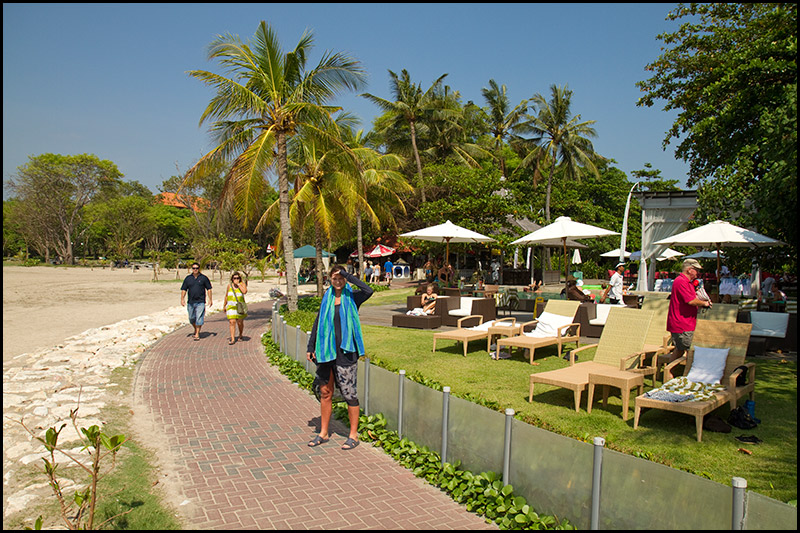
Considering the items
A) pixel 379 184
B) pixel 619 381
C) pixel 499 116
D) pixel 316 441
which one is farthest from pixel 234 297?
pixel 499 116

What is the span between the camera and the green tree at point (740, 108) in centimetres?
731

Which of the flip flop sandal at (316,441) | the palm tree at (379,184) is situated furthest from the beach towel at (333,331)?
the palm tree at (379,184)

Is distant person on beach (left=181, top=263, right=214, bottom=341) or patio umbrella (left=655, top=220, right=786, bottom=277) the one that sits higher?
patio umbrella (left=655, top=220, right=786, bottom=277)

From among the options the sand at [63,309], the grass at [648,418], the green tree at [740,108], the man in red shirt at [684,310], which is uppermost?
the green tree at [740,108]

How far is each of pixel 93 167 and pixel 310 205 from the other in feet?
196

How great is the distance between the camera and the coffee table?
5738 mm

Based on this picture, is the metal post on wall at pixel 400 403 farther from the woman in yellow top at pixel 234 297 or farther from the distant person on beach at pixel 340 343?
the woman in yellow top at pixel 234 297

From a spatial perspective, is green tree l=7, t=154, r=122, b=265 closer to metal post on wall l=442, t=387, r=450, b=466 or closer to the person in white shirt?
the person in white shirt

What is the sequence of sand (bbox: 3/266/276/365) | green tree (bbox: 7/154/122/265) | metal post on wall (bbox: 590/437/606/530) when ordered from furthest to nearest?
1. green tree (bbox: 7/154/122/265)
2. sand (bbox: 3/266/276/365)
3. metal post on wall (bbox: 590/437/606/530)

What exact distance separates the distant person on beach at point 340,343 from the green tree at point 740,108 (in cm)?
549

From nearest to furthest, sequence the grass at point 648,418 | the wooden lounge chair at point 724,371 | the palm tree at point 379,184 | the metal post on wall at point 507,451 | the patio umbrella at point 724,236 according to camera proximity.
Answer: the metal post on wall at point 507,451 → the grass at point 648,418 → the wooden lounge chair at point 724,371 → the patio umbrella at point 724,236 → the palm tree at point 379,184

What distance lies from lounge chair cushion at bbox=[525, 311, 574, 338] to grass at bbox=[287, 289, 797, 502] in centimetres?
44

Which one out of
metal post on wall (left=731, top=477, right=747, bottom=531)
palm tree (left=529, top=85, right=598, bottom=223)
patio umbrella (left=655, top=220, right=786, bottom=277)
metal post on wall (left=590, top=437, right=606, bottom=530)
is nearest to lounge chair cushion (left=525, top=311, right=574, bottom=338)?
patio umbrella (left=655, top=220, right=786, bottom=277)

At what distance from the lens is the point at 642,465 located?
3.18 metres
